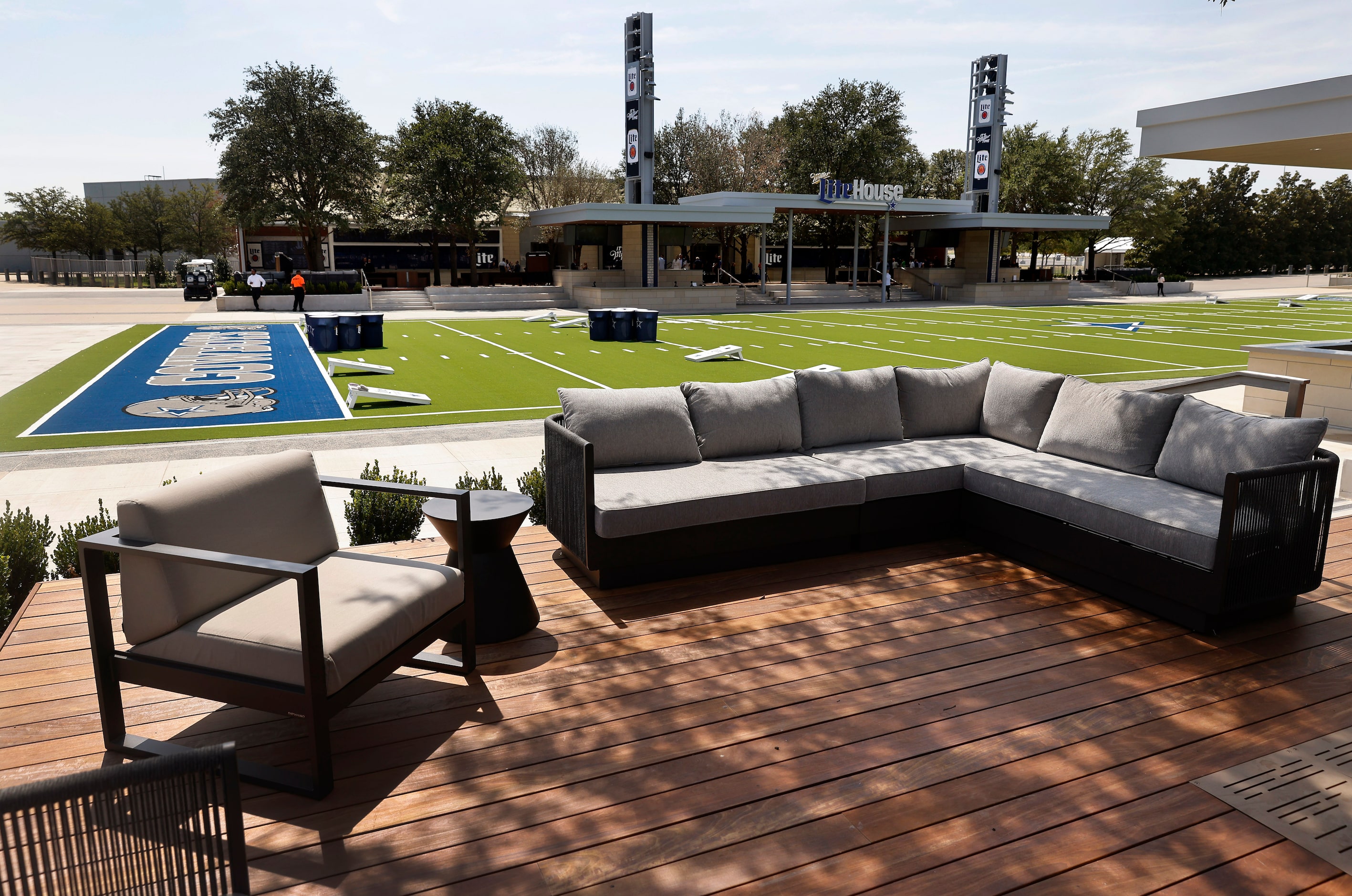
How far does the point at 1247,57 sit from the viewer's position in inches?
307

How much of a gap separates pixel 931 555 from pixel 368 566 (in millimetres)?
3632

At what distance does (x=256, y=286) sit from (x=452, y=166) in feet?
43.1

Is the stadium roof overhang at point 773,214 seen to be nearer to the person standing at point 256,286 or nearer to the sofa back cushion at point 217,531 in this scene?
the person standing at point 256,286

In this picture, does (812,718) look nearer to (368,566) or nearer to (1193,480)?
(368,566)

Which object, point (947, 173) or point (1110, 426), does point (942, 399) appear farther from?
point (947, 173)

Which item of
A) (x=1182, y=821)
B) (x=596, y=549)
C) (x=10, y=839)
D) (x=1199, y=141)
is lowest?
(x=1182, y=821)

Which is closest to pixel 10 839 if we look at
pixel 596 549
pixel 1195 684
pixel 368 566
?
pixel 368 566

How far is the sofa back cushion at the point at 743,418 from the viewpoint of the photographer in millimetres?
5938

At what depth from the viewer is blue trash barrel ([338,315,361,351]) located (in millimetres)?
19703

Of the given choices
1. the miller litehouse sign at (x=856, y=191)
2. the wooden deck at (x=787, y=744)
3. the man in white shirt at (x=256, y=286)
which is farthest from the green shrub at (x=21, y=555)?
the miller litehouse sign at (x=856, y=191)

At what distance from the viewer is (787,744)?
3.54 m

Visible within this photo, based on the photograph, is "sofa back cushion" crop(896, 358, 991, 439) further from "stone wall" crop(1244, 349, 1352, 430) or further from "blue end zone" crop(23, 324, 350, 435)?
"blue end zone" crop(23, 324, 350, 435)

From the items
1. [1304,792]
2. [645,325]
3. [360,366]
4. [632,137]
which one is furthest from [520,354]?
[632,137]

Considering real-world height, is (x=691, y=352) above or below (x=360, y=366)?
below
